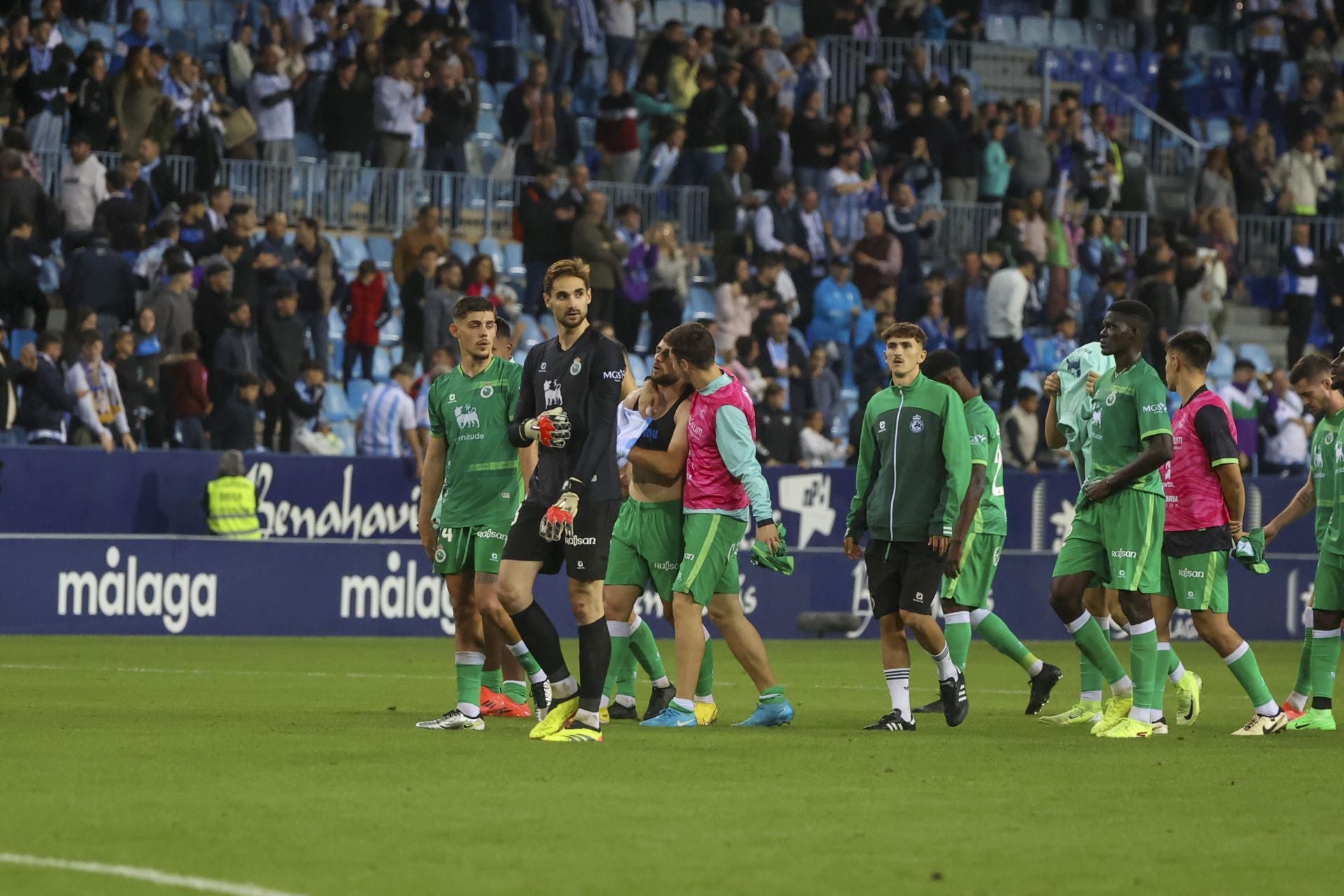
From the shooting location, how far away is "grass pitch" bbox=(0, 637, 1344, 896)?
22.2ft

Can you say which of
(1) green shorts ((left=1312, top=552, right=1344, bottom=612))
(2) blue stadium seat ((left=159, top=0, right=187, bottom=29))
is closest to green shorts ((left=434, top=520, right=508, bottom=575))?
(1) green shorts ((left=1312, top=552, right=1344, bottom=612))

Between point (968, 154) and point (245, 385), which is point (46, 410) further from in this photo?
point (968, 154)

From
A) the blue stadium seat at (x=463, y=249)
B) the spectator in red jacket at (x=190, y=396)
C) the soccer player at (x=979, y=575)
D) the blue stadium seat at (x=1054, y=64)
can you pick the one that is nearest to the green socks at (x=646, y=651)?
the soccer player at (x=979, y=575)

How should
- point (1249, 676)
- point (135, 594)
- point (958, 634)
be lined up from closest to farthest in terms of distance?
point (1249, 676)
point (958, 634)
point (135, 594)

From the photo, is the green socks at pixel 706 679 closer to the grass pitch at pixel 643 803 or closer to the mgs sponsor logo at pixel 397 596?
the grass pitch at pixel 643 803

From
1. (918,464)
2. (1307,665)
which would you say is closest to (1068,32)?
(1307,665)

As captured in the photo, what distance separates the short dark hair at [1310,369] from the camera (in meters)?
12.7

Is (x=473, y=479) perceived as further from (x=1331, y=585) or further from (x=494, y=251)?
(x=494, y=251)

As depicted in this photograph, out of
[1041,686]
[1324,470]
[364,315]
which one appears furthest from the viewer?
[364,315]

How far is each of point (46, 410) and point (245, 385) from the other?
200 centimetres

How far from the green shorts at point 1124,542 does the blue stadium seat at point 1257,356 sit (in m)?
19.8

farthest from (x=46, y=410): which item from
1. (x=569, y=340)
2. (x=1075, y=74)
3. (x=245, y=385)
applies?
(x=1075, y=74)

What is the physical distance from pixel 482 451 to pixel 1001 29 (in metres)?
25.4

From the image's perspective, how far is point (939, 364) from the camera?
44.4 ft
